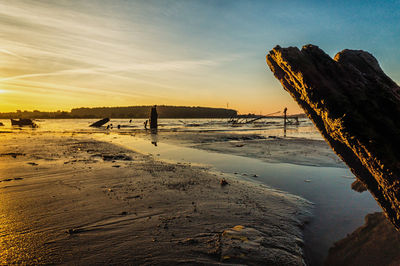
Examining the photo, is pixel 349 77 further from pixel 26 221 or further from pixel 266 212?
pixel 26 221

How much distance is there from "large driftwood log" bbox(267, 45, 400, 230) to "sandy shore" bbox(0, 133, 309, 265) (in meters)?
1.43

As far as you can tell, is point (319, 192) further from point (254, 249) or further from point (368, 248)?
point (254, 249)

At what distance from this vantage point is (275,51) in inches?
116

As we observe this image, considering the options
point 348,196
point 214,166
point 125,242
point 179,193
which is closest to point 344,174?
point 348,196

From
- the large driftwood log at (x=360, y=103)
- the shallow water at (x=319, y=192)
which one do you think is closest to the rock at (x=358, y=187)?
the shallow water at (x=319, y=192)

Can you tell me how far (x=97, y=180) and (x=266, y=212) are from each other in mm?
4386

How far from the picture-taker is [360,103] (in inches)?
89.9

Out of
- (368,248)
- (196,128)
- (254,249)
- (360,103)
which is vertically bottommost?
(368,248)

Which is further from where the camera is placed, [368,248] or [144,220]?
[144,220]

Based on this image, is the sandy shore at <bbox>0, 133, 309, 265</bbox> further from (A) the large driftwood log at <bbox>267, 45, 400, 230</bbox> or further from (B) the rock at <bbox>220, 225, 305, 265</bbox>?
(A) the large driftwood log at <bbox>267, 45, 400, 230</bbox>

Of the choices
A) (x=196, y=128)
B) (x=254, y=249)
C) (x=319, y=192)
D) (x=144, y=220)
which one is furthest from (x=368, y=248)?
(x=196, y=128)

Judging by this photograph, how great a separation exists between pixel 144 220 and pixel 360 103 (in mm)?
3398

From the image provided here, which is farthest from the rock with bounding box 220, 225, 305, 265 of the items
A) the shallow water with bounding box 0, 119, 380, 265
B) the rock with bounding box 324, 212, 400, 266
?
the rock with bounding box 324, 212, 400, 266

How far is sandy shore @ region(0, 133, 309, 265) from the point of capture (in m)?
2.67
